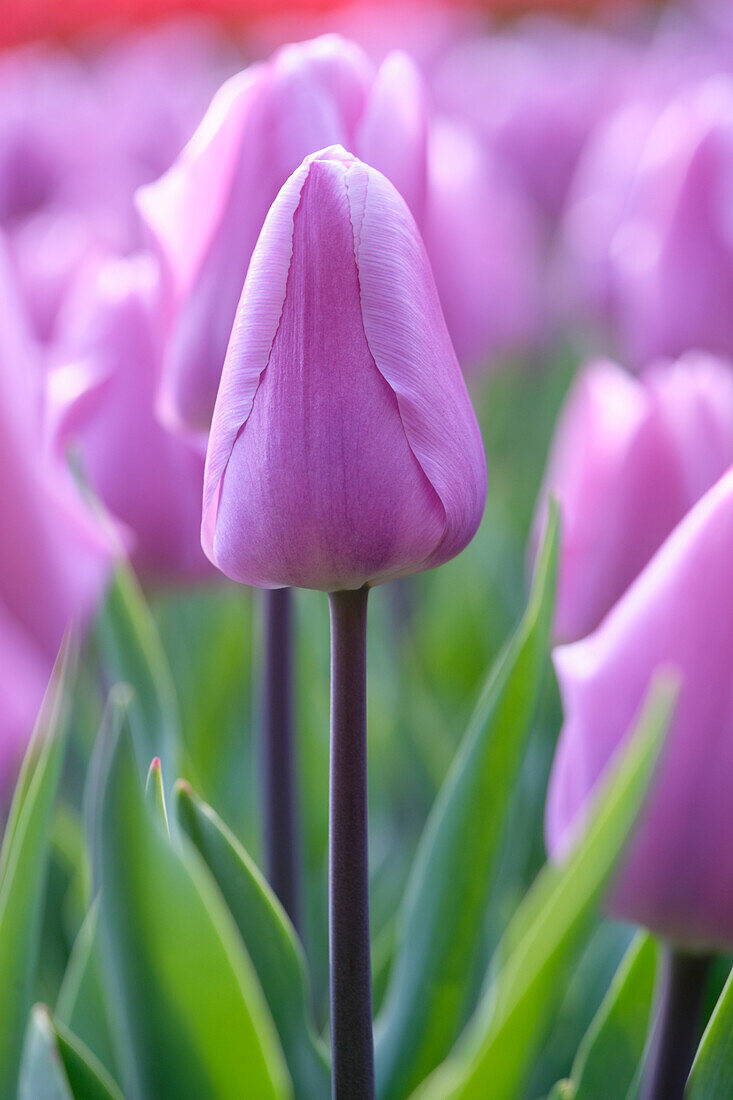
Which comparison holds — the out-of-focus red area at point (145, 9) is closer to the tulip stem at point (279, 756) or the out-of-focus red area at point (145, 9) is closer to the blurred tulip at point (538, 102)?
the blurred tulip at point (538, 102)

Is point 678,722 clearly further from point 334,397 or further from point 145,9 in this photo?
point 145,9

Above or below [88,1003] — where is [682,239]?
above

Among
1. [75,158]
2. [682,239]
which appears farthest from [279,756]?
[75,158]

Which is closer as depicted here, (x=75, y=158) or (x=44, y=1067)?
(x=44, y=1067)

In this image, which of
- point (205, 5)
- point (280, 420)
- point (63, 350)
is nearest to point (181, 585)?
point (63, 350)

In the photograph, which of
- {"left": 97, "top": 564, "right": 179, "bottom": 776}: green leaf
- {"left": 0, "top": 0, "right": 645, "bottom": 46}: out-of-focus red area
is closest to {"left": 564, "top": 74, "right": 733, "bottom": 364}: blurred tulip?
{"left": 97, "top": 564, "right": 179, "bottom": 776}: green leaf

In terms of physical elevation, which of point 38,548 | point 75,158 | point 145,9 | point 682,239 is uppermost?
point 145,9

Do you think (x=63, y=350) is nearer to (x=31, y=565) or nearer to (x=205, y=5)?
(x=31, y=565)
